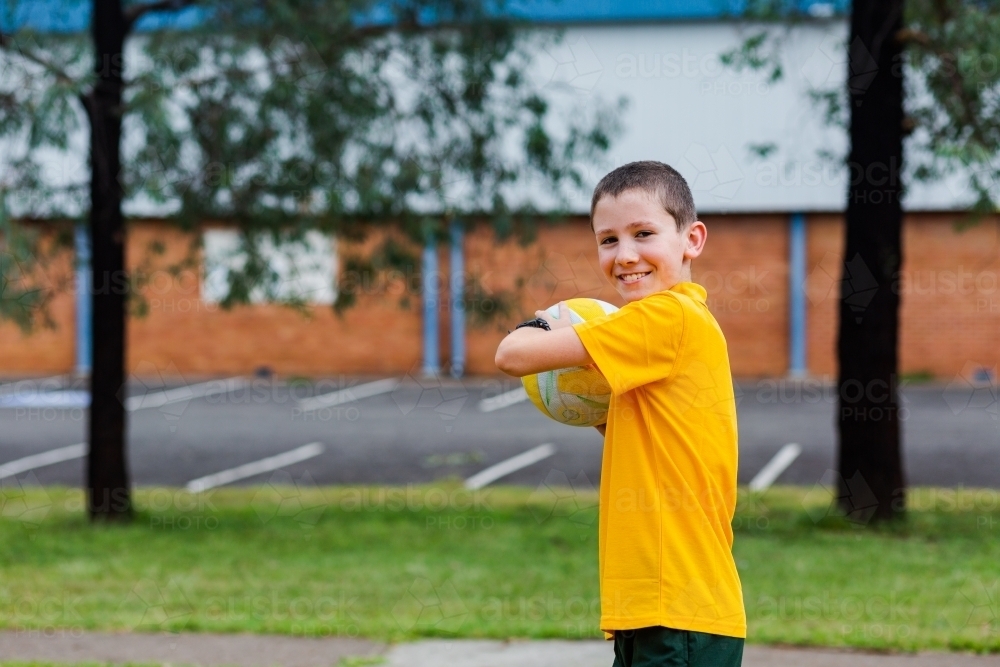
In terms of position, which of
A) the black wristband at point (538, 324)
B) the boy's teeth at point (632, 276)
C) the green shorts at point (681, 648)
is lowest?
the green shorts at point (681, 648)

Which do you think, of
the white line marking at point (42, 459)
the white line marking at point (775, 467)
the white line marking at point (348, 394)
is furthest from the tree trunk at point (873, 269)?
the white line marking at point (348, 394)

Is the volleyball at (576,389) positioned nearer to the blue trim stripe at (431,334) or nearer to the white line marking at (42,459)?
the white line marking at (42,459)

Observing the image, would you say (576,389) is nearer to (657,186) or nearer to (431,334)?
(657,186)

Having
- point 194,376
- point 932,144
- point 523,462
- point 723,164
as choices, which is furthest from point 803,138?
point 194,376

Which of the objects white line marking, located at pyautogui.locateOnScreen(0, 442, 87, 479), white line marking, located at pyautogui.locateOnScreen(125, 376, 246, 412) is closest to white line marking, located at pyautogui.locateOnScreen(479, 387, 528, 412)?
white line marking, located at pyautogui.locateOnScreen(125, 376, 246, 412)

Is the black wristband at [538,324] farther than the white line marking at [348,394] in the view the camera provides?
No

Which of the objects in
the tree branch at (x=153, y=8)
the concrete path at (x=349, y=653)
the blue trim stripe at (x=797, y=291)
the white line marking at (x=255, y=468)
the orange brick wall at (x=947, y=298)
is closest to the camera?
the concrete path at (x=349, y=653)

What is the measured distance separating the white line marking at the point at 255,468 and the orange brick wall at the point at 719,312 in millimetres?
6638

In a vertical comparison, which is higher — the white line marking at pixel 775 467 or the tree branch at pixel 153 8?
the tree branch at pixel 153 8

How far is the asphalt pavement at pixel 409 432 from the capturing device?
13.2 metres

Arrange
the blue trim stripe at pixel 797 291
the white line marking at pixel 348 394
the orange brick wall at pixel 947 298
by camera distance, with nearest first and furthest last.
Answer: the white line marking at pixel 348 394, the orange brick wall at pixel 947 298, the blue trim stripe at pixel 797 291

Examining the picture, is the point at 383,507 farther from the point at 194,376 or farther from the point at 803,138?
the point at 194,376

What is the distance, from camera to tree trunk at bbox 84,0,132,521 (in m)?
9.64

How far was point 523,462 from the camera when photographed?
1373cm
